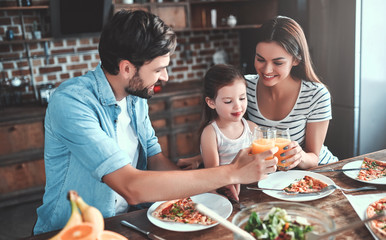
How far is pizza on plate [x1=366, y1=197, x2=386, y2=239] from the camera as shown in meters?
1.05

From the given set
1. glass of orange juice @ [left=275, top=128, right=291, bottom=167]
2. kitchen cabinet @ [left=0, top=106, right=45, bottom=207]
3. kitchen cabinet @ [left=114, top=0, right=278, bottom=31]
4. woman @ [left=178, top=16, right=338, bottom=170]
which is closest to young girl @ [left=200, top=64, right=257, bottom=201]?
woman @ [left=178, top=16, right=338, bottom=170]

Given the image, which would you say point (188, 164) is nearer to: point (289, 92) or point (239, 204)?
point (239, 204)

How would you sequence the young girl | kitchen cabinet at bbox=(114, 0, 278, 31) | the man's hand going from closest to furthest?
the man's hand → the young girl → kitchen cabinet at bbox=(114, 0, 278, 31)

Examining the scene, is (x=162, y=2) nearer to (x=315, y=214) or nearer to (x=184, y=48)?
(x=184, y=48)

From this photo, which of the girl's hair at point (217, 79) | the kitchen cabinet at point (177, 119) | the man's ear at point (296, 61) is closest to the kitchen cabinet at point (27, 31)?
the kitchen cabinet at point (177, 119)

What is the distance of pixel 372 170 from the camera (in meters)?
1.54

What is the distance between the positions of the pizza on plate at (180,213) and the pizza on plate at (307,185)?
14.7 inches

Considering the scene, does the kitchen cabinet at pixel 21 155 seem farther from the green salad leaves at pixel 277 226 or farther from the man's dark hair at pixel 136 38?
the green salad leaves at pixel 277 226

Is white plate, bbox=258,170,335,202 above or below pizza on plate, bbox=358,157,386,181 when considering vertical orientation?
below

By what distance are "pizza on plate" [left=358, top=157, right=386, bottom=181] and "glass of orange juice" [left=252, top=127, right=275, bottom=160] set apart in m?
0.40

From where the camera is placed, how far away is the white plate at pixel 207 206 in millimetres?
1170

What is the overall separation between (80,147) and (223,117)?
0.84 m

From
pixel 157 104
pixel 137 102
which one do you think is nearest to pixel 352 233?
pixel 137 102

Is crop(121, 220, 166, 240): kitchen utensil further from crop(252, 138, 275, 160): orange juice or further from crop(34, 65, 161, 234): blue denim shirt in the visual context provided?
crop(252, 138, 275, 160): orange juice
